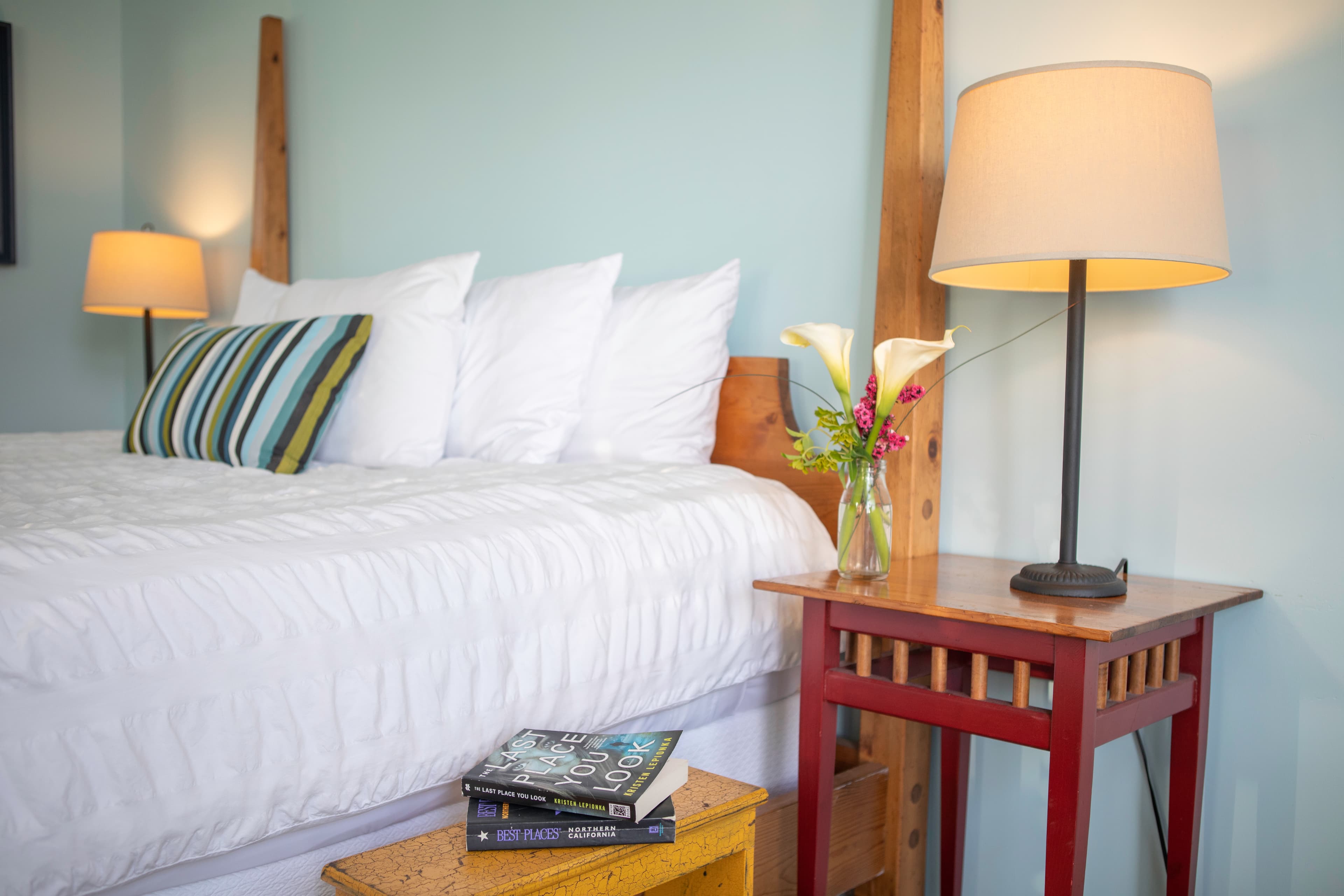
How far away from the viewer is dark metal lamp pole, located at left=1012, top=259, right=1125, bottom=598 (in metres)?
1.22

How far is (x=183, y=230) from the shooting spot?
355cm

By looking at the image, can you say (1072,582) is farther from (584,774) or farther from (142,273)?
(142,273)

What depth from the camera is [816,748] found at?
1.30 metres

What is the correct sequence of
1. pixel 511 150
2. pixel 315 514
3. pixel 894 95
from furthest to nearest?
pixel 511 150 < pixel 894 95 < pixel 315 514

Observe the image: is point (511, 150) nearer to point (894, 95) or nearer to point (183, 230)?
point (894, 95)

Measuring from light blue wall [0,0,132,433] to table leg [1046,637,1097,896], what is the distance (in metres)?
3.77

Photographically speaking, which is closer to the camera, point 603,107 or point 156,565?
point 156,565

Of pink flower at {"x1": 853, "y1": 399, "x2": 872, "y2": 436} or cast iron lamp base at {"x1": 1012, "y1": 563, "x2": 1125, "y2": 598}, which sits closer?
cast iron lamp base at {"x1": 1012, "y1": 563, "x2": 1125, "y2": 598}

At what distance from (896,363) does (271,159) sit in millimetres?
2494

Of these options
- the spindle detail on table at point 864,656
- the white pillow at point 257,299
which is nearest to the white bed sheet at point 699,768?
the spindle detail on table at point 864,656

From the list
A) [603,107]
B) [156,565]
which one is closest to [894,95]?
[603,107]

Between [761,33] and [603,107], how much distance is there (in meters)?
0.45

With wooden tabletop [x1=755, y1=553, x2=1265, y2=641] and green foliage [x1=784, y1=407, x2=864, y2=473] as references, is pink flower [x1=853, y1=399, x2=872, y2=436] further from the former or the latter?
wooden tabletop [x1=755, y1=553, x2=1265, y2=641]

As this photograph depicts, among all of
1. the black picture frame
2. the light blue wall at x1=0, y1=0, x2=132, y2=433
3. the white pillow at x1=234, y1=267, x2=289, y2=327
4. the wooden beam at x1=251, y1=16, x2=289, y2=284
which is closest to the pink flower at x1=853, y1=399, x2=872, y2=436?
the white pillow at x1=234, y1=267, x2=289, y2=327
